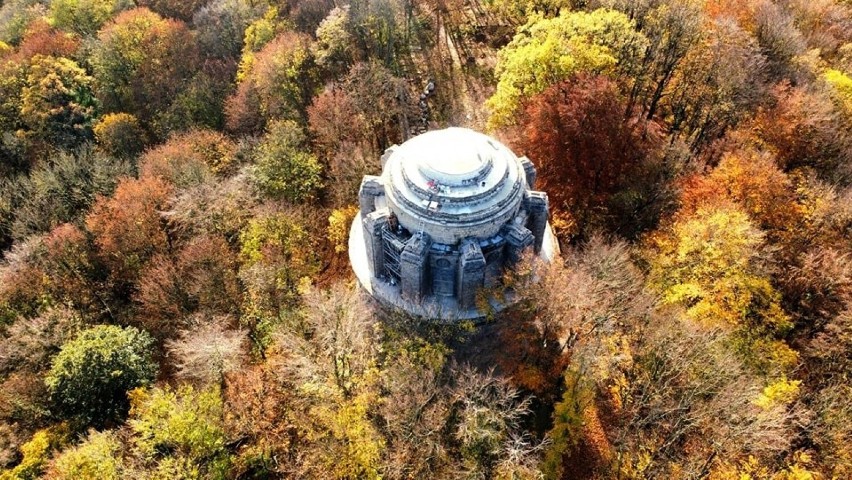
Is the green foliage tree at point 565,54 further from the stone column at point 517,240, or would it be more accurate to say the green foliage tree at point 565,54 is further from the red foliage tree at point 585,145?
the stone column at point 517,240

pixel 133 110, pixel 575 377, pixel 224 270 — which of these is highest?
pixel 575 377

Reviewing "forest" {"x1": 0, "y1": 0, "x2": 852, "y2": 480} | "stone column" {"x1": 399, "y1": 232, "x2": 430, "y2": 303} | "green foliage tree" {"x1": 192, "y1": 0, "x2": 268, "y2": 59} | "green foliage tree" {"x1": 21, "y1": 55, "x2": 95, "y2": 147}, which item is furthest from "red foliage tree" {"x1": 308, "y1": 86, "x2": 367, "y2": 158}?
"green foliage tree" {"x1": 21, "y1": 55, "x2": 95, "y2": 147}

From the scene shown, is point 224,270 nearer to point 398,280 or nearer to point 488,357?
point 398,280

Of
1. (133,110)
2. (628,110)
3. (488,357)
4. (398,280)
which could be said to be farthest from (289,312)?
(133,110)

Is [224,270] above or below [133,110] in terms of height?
above

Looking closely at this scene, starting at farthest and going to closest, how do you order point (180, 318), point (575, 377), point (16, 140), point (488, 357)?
point (16, 140) → point (180, 318) → point (488, 357) → point (575, 377)

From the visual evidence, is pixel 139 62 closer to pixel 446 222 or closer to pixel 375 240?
pixel 375 240
